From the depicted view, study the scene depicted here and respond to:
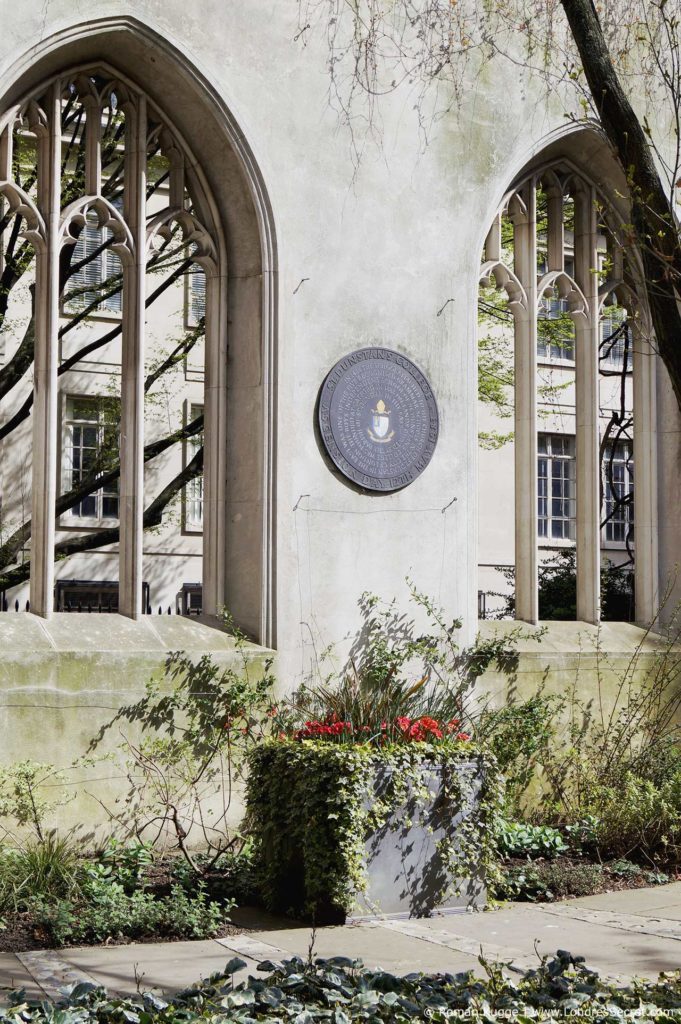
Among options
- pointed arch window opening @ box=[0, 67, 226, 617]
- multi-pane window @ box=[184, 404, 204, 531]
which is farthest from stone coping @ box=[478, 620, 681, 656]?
multi-pane window @ box=[184, 404, 204, 531]

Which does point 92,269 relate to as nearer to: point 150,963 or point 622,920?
point 622,920

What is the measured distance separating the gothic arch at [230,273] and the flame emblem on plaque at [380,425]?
0.78 metres

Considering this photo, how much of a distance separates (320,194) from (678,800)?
4536mm

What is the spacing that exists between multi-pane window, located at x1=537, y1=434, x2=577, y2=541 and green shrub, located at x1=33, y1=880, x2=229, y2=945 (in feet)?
70.1

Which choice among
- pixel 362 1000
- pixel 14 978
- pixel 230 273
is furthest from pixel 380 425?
pixel 362 1000

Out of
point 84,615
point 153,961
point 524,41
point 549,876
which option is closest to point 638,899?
point 549,876

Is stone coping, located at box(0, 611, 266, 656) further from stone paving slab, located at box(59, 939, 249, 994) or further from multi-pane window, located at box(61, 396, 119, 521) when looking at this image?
multi-pane window, located at box(61, 396, 119, 521)

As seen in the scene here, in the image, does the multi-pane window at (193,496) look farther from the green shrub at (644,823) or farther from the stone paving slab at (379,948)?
the stone paving slab at (379,948)

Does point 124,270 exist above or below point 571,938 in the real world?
above

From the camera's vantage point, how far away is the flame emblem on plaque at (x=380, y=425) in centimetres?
863

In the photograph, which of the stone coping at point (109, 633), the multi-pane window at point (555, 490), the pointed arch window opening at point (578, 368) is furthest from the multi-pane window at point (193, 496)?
the stone coping at point (109, 633)

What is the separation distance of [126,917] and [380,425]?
397 centimetres

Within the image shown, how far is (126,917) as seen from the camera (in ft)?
19.0

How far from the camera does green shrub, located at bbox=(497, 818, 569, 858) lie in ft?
25.4
